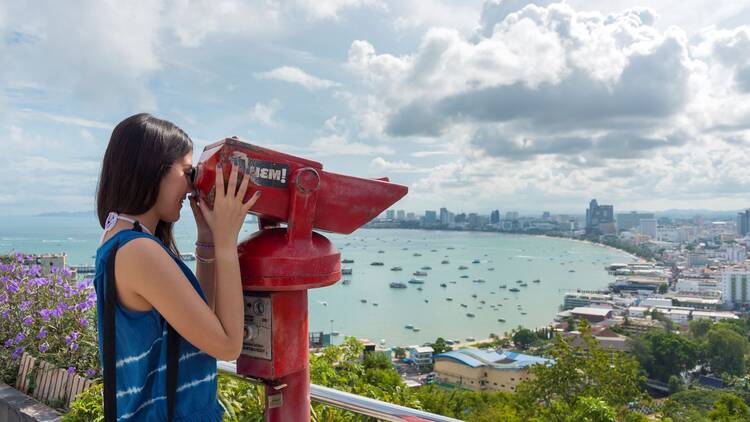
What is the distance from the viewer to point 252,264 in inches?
34.7

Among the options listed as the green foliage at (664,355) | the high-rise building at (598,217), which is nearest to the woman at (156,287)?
the green foliage at (664,355)

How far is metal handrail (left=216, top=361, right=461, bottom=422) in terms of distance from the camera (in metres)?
1.05

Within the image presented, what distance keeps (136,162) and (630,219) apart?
4005 inches

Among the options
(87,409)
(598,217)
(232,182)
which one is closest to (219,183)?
(232,182)

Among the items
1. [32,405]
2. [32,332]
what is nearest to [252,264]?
[32,405]

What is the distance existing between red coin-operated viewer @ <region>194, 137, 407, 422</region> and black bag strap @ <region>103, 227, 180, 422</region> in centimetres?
14

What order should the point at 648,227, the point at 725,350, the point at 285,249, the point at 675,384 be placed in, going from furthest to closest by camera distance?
the point at 648,227 < the point at 725,350 < the point at 675,384 < the point at 285,249

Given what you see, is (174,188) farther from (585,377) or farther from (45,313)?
(585,377)

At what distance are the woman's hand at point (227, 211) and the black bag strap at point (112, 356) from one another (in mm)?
138

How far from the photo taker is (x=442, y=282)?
46469 millimetres

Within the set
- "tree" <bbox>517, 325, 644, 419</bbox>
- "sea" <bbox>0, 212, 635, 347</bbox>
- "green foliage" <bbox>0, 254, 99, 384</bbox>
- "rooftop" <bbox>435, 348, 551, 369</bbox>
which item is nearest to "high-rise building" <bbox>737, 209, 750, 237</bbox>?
"sea" <bbox>0, 212, 635, 347</bbox>

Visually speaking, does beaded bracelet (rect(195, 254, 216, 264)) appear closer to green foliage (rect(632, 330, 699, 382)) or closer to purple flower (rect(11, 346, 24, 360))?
purple flower (rect(11, 346, 24, 360))

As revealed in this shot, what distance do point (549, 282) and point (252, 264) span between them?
165 ft

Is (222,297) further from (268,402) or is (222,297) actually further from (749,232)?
(749,232)
